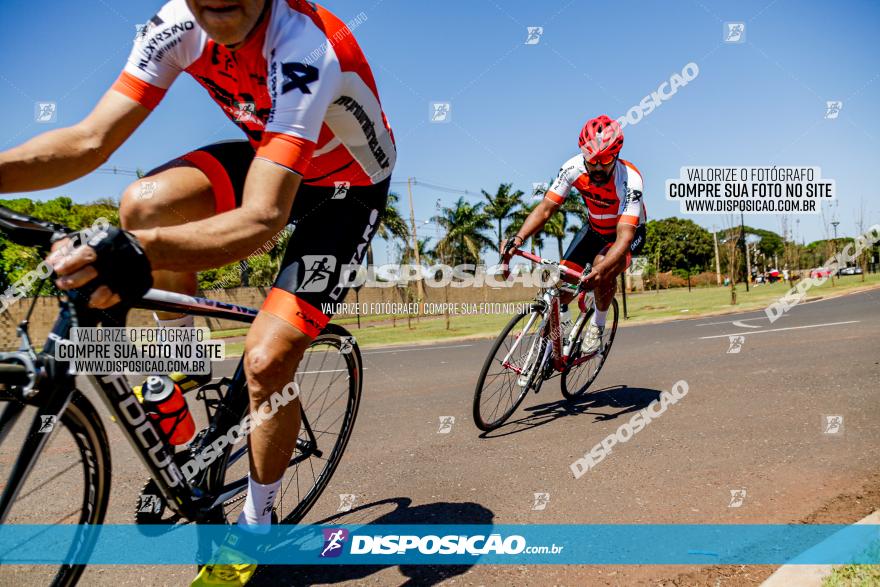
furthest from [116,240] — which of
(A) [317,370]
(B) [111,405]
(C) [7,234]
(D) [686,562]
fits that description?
(D) [686,562]

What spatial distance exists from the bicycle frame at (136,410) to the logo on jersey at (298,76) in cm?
80

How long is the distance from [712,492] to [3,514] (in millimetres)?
3029

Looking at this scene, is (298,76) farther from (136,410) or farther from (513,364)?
(513,364)

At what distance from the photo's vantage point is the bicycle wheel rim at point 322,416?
2.81 meters

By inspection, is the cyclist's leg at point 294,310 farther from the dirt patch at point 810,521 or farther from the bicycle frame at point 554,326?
the bicycle frame at point 554,326

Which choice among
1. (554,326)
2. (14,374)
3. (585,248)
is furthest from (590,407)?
(14,374)

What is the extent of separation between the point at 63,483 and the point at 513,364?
11.6ft

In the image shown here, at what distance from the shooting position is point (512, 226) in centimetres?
4819

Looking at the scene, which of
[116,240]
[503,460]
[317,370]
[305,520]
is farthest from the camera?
[503,460]

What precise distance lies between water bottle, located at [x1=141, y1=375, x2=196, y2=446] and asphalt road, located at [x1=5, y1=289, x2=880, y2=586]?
0.58 meters

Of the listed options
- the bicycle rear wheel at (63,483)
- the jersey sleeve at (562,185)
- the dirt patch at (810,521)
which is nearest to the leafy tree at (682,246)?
the jersey sleeve at (562,185)

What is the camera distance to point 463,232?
45906 millimetres

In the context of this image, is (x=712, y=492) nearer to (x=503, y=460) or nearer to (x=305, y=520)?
(x=503, y=460)

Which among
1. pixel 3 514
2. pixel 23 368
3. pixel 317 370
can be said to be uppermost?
pixel 23 368
